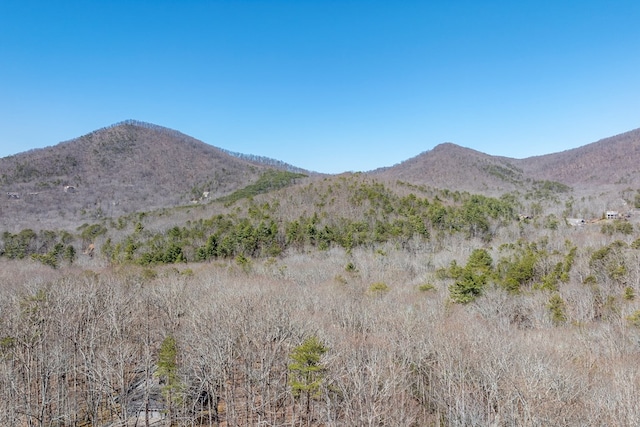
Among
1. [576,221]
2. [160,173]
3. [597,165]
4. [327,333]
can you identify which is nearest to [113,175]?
[160,173]

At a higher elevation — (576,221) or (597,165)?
(597,165)

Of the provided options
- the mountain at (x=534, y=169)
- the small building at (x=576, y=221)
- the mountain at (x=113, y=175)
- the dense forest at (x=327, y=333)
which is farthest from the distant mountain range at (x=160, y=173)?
the dense forest at (x=327, y=333)

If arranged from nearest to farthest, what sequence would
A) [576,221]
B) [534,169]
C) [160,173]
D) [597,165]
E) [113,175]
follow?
[576,221] < [113,175] < [160,173] < [597,165] < [534,169]

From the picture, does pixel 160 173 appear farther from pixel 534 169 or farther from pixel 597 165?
pixel 597 165

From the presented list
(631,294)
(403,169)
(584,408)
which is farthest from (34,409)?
(403,169)

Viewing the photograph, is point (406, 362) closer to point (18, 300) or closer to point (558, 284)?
point (558, 284)
